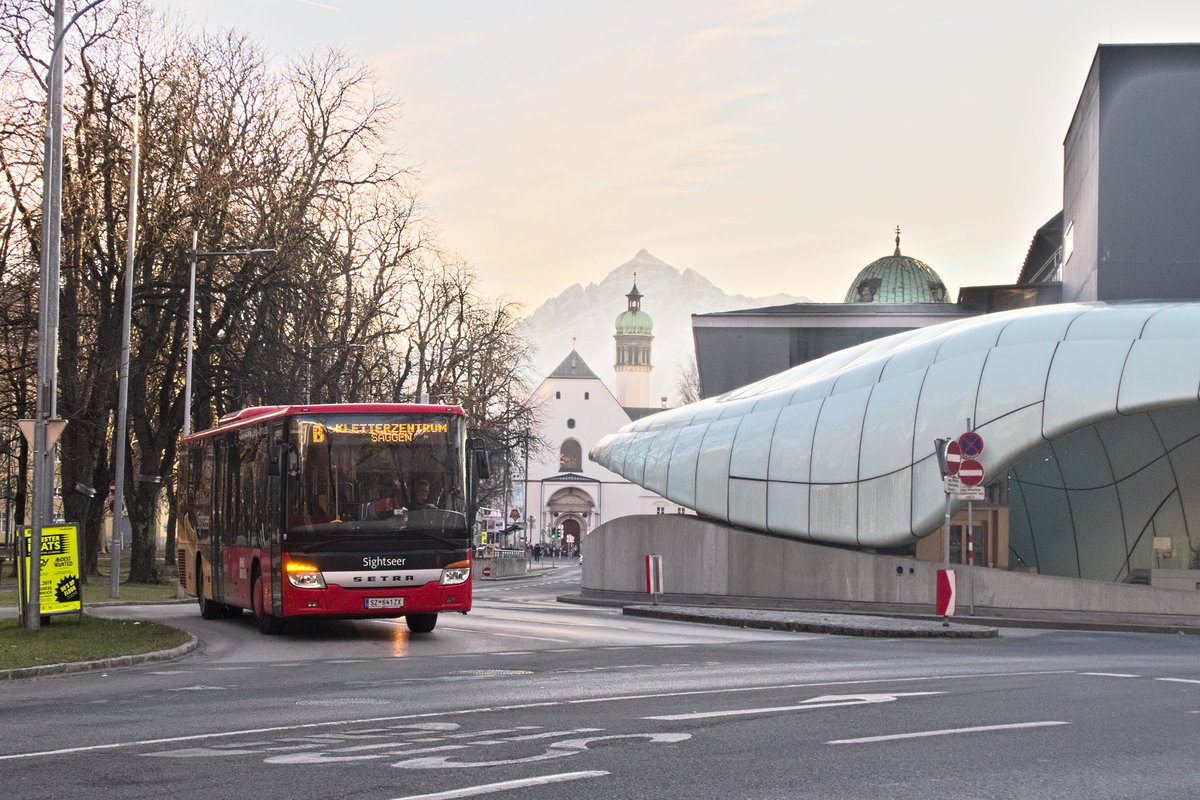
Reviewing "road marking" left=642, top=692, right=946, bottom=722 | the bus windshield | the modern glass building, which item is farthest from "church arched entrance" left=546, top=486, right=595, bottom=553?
"road marking" left=642, top=692, right=946, bottom=722

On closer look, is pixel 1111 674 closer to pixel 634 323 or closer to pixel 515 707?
pixel 515 707

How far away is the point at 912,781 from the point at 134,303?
32.8 m

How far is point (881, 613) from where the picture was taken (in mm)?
29688

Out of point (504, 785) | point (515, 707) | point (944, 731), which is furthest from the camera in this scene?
point (515, 707)

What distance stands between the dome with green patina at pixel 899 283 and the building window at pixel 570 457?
155 ft

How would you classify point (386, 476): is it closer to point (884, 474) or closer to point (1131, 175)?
point (884, 474)

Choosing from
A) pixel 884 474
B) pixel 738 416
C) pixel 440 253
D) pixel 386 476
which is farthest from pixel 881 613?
pixel 440 253

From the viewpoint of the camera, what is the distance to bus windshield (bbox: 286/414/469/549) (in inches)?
779

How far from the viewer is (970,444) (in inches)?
976

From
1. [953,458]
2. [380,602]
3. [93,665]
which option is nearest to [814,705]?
[93,665]

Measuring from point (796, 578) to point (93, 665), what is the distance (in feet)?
70.2

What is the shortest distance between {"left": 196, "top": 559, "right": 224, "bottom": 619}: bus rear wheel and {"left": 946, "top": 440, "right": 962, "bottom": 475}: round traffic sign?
1181 cm

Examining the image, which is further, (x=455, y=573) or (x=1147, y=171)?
(x=1147, y=171)

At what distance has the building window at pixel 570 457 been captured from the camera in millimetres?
130375
